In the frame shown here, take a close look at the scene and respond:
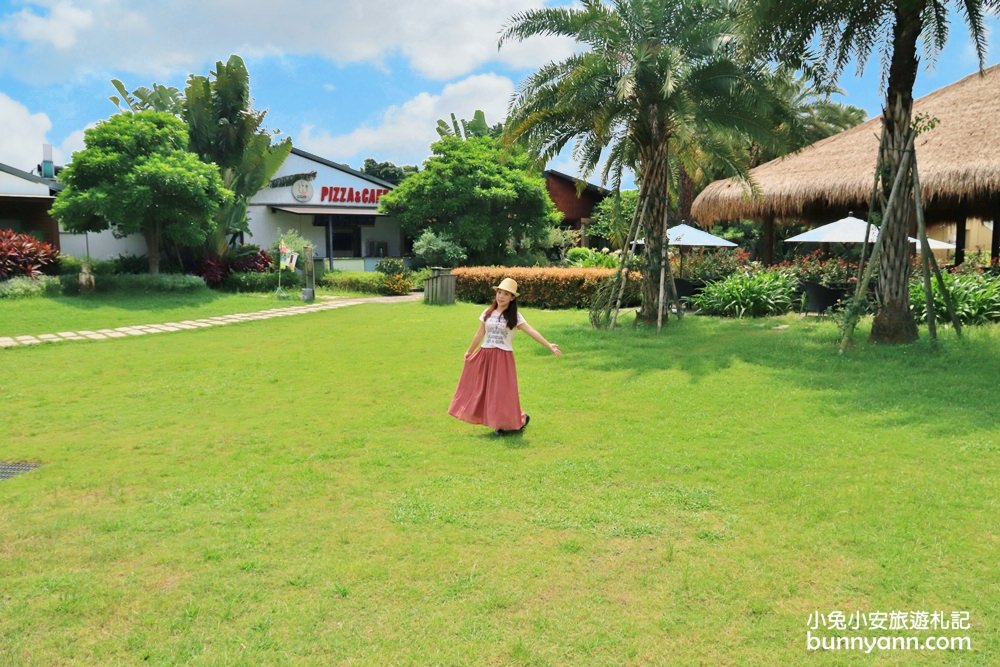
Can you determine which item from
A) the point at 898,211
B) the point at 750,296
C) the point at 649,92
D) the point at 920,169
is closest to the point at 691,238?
the point at 750,296

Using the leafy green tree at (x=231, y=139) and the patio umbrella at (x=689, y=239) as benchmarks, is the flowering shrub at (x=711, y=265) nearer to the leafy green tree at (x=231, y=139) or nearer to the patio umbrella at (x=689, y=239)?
the patio umbrella at (x=689, y=239)

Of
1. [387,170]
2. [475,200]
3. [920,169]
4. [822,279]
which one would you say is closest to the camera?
[920,169]

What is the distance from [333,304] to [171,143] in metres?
6.24

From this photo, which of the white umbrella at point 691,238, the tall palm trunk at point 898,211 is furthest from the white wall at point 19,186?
the tall palm trunk at point 898,211

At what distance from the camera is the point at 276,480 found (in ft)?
18.0

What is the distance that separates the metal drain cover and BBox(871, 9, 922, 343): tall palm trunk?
10.3m

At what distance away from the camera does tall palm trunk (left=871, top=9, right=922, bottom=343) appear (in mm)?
10453

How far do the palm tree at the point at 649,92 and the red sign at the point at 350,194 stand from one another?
17289mm

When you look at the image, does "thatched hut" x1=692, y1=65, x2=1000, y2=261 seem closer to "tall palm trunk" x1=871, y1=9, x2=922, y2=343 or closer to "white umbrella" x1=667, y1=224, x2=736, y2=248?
"white umbrella" x1=667, y1=224, x2=736, y2=248

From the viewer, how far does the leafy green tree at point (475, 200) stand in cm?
2664

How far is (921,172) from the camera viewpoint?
1504 cm

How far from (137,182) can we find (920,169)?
702 inches

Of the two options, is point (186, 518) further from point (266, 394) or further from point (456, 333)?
point (456, 333)

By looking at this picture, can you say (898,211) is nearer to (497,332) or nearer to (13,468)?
(497,332)
